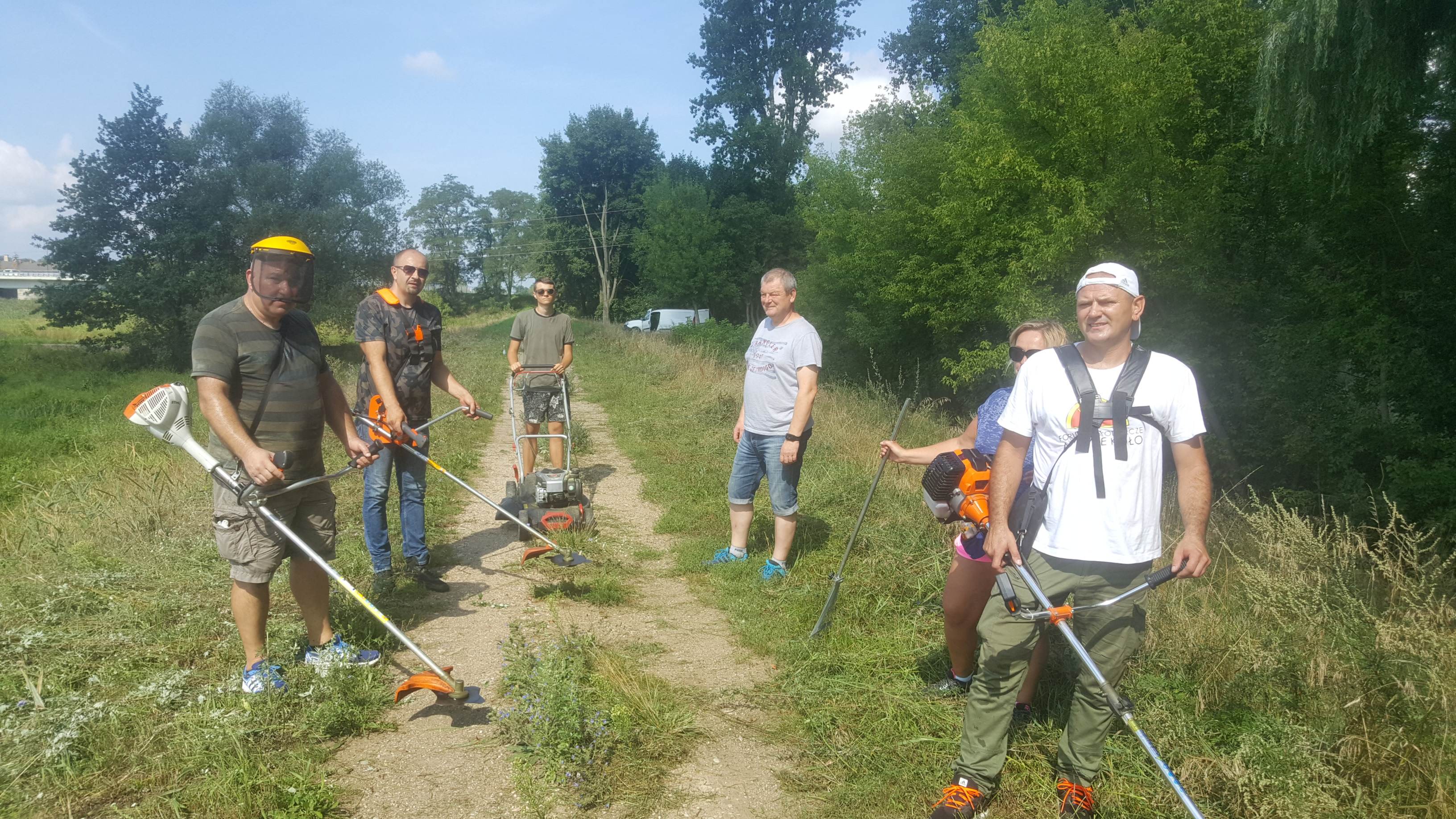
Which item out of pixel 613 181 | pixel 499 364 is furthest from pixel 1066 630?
pixel 613 181

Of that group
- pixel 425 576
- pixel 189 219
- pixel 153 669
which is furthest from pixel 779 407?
pixel 189 219

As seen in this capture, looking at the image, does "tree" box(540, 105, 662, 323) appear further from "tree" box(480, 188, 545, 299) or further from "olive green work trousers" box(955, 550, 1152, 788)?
"olive green work trousers" box(955, 550, 1152, 788)

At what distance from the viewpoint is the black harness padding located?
2852mm

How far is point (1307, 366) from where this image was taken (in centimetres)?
1224

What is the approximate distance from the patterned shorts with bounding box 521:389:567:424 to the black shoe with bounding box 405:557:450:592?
2.80m

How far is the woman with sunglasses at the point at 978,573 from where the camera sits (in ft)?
11.9

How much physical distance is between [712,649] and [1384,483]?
32.2 ft

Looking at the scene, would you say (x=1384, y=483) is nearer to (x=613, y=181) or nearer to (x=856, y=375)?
(x=856, y=375)

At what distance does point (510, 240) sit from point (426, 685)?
90282 millimetres

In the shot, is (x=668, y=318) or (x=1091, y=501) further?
(x=668, y=318)

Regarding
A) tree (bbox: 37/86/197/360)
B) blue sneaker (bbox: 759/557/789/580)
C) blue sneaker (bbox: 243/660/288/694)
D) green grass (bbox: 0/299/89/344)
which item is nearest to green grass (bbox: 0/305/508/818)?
blue sneaker (bbox: 243/660/288/694)

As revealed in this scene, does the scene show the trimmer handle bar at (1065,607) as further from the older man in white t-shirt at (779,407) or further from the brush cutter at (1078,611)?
the older man in white t-shirt at (779,407)

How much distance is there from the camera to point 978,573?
11.9 feet

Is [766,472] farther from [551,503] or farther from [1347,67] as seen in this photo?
[1347,67]
